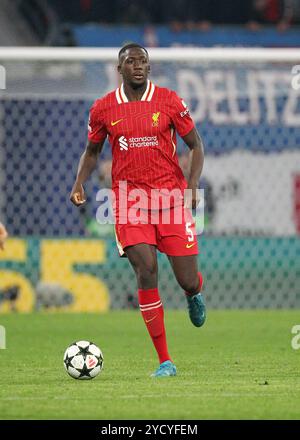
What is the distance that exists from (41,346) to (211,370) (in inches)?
95.1

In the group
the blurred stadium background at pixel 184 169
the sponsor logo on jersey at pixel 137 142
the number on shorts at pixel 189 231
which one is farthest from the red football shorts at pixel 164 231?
the blurred stadium background at pixel 184 169

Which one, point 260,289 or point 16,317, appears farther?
point 260,289

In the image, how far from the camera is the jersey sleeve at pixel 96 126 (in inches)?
314

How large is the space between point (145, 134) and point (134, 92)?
0.31 m

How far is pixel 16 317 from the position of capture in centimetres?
1269

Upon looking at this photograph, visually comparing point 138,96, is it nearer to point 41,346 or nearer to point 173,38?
point 41,346

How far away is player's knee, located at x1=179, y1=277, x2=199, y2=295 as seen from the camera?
313 inches

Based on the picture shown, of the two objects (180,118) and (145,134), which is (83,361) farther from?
(180,118)

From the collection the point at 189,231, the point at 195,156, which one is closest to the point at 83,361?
the point at 189,231

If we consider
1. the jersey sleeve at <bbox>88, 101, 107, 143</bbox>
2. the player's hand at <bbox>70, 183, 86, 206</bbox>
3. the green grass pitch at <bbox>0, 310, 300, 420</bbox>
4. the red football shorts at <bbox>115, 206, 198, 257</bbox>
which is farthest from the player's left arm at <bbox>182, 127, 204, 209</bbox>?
the green grass pitch at <bbox>0, 310, 300, 420</bbox>

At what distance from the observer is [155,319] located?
7.67 meters

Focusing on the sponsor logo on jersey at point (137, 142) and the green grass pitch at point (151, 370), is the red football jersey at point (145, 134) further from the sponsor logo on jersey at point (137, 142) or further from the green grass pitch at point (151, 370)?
the green grass pitch at point (151, 370)

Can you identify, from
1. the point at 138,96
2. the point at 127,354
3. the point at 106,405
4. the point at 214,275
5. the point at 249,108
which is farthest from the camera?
the point at 249,108
